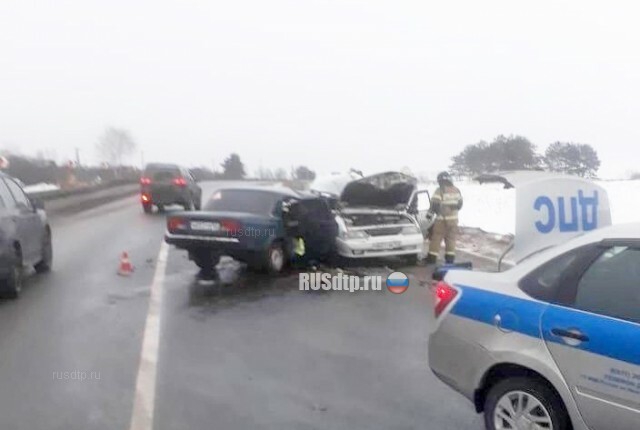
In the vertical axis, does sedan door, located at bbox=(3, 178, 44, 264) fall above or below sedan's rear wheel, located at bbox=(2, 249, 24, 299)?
above

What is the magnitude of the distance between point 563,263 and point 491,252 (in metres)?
10.7

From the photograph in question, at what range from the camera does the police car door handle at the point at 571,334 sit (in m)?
3.71

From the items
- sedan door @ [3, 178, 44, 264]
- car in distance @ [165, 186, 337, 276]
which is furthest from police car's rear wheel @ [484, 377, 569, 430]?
sedan door @ [3, 178, 44, 264]

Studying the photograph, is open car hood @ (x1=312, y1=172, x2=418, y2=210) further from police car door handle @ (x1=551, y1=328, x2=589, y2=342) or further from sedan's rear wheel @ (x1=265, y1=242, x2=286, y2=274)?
police car door handle @ (x1=551, y1=328, x2=589, y2=342)

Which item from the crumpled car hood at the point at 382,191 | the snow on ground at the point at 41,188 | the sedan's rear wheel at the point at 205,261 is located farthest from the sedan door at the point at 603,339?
the snow on ground at the point at 41,188

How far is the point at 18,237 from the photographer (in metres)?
8.75

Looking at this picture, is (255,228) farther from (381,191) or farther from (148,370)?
(148,370)

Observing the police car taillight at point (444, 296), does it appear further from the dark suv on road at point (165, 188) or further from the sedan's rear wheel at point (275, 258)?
the dark suv on road at point (165, 188)

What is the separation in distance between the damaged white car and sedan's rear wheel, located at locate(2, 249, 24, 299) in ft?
16.6

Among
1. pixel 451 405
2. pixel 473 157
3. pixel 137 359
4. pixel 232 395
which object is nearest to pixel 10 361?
pixel 137 359

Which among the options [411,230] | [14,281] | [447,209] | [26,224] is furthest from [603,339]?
[411,230]

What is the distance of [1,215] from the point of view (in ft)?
27.2

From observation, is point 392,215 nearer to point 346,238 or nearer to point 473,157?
point 346,238

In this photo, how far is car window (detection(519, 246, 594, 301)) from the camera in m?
3.99
